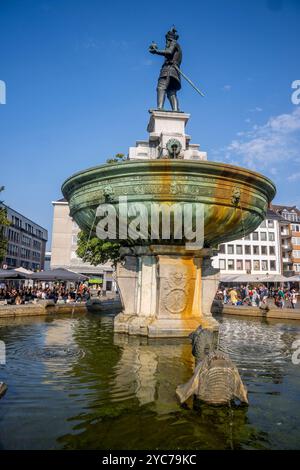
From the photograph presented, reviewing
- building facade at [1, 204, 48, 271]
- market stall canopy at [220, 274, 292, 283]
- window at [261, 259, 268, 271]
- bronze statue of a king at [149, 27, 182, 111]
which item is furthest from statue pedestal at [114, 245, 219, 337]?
building facade at [1, 204, 48, 271]

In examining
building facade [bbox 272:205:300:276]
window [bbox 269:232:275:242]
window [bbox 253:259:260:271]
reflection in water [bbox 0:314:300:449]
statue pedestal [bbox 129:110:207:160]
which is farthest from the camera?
building facade [bbox 272:205:300:276]

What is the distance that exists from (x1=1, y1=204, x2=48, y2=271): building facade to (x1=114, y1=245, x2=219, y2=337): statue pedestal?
60.7 metres

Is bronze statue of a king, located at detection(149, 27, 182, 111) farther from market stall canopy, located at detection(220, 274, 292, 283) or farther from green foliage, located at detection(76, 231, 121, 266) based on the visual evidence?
market stall canopy, located at detection(220, 274, 292, 283)

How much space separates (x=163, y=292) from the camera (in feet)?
24.9

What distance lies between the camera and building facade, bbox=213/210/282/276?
60938 mm

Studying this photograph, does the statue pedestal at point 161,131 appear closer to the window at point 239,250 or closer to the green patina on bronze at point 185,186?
the green patina on bronze at point 185,186

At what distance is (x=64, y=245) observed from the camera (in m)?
61.5

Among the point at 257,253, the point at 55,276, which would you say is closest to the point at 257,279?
the point at 55,276

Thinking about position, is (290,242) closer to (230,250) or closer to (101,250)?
(230,250)

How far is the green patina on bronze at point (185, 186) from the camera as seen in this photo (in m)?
6.46

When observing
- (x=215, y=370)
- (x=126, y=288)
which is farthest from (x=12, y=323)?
(x=215, y=370)

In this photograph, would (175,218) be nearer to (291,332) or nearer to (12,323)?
(291,332)

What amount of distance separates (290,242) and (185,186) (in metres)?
64.5
